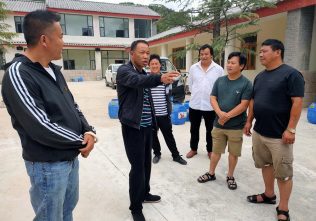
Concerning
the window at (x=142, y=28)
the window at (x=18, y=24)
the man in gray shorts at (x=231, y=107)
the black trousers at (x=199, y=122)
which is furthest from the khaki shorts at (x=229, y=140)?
the window at (x=142, y=28)

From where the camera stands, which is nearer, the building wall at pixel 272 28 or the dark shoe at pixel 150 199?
the dark shoe at pixel 150 199

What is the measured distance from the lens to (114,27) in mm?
26812

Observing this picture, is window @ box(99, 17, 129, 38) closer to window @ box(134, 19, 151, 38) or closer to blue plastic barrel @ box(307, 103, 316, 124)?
window @ box(134, 19, 151, 38)

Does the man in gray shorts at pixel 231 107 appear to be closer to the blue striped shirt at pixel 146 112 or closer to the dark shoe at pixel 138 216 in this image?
the blue striped shirt at pixel 146 112

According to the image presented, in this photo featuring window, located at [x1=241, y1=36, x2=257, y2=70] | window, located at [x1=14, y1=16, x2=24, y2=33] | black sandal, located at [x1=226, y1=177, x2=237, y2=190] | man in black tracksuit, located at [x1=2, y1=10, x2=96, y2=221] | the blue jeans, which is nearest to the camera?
man in black tracksuit, located at [x1=2, y1=10, x2=96, y2=221]

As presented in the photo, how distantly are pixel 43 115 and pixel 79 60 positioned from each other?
2663cm

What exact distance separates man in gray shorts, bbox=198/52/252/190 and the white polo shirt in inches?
25.9

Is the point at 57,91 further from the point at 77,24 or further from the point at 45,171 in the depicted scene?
the point at 77,24

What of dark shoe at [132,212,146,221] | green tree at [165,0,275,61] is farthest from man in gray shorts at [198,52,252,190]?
green tree at [165,0,275,61]

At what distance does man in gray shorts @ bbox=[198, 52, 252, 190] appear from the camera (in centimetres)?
304

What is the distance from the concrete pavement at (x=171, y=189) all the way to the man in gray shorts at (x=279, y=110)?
0.49m

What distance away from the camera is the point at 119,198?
9.90 feet

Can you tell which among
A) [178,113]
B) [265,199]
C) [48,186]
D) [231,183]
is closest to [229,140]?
[231,183]

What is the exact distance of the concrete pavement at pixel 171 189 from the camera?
2.69 m
